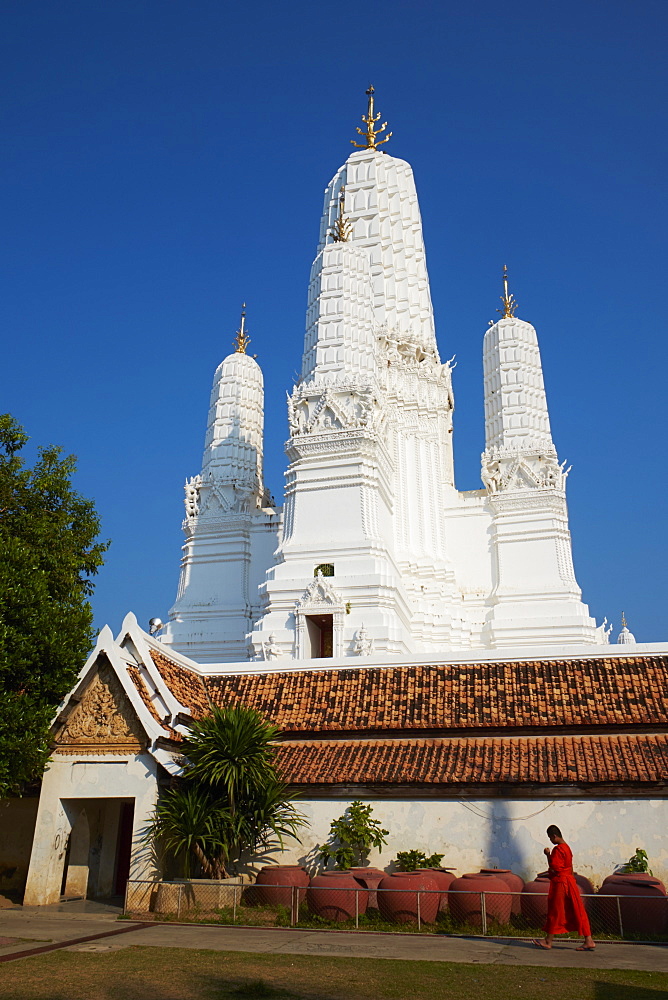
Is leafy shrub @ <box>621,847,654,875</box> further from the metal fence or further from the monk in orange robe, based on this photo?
the monk in orange robe

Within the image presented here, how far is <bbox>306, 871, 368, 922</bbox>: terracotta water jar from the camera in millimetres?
13380

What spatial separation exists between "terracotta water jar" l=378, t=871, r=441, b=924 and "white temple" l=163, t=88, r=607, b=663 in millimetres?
14676

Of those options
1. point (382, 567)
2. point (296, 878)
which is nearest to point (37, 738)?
point (296, 878)

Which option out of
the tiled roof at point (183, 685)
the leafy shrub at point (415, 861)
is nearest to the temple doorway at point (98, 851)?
the tiled roof at point (183, 685)

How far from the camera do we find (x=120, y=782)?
1525 centimetres

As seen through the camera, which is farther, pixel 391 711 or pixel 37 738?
pixel 391 711

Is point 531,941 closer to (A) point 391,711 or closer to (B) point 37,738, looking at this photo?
(A) point 391,711

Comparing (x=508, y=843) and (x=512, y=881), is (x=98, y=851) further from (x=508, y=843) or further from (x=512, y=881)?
(x=512, y=881)

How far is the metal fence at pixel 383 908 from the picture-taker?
12.3 meters

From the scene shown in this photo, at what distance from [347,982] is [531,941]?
420 cm

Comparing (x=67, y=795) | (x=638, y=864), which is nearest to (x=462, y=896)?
(x=638, y=864)

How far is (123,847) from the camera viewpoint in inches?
723

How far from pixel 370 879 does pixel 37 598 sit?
25.7ft

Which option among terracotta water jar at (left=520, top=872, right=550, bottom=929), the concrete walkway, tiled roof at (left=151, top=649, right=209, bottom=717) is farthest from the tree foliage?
tiled roof at (left=151, top=649, right=209, bottom=717)
